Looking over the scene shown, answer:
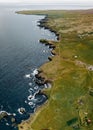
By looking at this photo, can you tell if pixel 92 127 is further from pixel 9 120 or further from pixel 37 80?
pixel 37 80

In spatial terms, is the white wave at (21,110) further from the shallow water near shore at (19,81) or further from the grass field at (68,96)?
the grass field at (68,96)

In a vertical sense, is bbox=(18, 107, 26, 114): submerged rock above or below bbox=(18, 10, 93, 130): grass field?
below

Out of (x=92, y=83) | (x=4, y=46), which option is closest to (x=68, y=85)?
(x=92, y=83)

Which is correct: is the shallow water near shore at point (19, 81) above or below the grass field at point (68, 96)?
below

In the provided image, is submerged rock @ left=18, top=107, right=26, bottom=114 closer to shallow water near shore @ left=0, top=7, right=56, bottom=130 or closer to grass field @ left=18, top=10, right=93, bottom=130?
shallow water near shore @ left=0, top=7, right=56, bottom=130

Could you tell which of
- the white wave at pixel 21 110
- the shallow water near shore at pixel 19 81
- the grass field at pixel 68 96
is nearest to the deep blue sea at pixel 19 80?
the shallow water near shore at pixel 19 81

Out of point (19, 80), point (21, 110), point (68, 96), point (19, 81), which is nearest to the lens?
point (21, 110)

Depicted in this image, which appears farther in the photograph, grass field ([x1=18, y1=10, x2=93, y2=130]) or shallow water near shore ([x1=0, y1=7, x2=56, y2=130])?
shallow water near shore ([x1=0, y1=7, x2=56, y2=130])

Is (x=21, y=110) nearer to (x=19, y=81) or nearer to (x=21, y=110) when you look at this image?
(x=21, y=110)

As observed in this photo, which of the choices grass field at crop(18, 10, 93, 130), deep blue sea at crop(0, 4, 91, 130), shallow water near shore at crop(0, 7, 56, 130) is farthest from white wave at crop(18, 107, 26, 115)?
grass field at crop(18, 10, 93, 130)

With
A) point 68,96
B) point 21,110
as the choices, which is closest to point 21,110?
point 21,110

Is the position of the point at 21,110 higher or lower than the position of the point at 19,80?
A: lower
